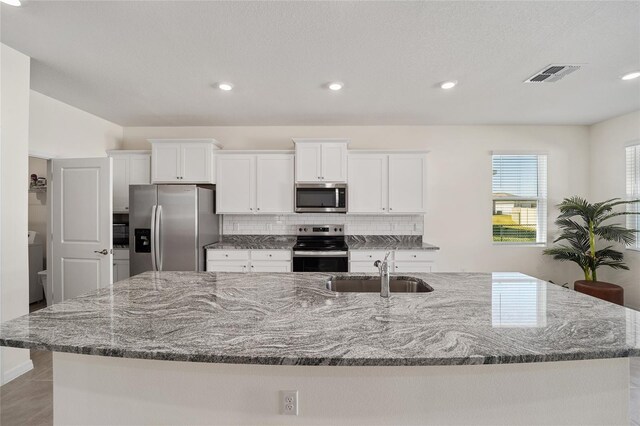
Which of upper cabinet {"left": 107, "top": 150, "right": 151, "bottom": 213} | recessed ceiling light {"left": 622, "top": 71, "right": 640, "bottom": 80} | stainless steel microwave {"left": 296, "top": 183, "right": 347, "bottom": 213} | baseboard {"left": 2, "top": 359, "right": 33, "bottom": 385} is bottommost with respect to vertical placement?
baseboard {"left": 2, "top": 359, "right": 33, "bottom": 385}

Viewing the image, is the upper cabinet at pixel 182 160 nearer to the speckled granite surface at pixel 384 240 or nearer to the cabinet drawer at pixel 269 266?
the cabinet drawer at pixel 269 266

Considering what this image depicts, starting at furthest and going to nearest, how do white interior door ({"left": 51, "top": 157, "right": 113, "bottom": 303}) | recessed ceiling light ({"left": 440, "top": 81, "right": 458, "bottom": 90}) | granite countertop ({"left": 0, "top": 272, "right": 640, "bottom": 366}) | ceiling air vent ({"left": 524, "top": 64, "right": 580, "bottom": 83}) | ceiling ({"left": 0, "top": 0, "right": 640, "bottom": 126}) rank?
white interior door ({"left": 51, "top": 157, "right": 113, "bottom": 303}), recessed ceiling light ({"left": 440, "top": 81, "right": 458, "bottom": 90}), ceiling air vent ({"left": 524, "top": 64, "right": 580, "bottom": 83}), ceiling ({"left": 0, "top": 0, "right": 640, "bottom": 126}), granite countertop ({"left": 0, "top": 272, "right": 640, "bottom": 366})

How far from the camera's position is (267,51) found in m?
2.46

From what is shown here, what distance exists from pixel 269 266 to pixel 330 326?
2.90m

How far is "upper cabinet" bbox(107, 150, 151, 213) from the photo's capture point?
4.31m

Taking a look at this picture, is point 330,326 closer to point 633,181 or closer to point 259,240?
point 259,240

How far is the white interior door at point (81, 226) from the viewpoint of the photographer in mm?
3256

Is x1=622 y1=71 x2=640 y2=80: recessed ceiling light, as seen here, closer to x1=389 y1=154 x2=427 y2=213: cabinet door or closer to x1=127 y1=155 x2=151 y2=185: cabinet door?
x1=389 y1=154 x2=427 y2=213: cabinet door

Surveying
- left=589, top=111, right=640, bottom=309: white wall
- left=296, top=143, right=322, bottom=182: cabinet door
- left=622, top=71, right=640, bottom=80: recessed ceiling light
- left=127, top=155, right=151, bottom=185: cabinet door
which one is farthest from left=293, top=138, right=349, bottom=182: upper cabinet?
left=589, top=111, right=640, bottom=309: white wall

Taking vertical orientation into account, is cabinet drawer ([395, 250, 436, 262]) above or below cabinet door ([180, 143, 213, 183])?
below

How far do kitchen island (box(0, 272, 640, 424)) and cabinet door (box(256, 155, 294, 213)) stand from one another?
298cm

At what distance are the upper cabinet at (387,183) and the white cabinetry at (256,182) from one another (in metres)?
0.91

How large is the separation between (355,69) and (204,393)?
263cm

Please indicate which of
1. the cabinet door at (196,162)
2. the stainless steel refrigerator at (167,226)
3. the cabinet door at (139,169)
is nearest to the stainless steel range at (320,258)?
the stainless steel refrigerator at (167,226)
